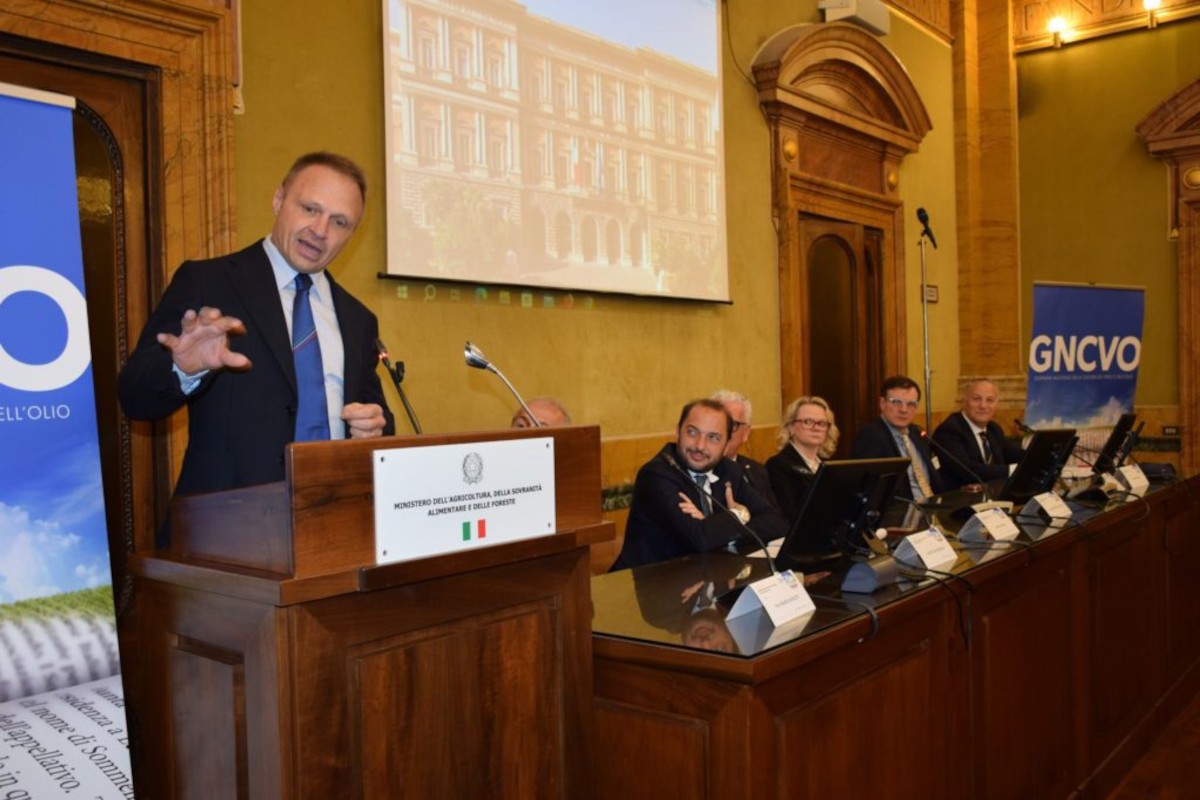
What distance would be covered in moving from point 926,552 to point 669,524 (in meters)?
0.81

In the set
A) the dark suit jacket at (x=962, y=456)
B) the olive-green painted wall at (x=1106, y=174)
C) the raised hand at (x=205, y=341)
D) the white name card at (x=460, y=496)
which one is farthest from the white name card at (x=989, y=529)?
the olive-green painted wall at (x=1106, y=174)

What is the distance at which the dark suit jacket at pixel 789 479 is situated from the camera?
416cm

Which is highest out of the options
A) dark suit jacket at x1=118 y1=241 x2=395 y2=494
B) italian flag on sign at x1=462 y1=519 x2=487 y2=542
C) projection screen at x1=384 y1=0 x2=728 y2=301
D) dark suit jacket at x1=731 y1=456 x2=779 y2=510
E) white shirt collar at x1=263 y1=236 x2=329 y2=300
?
projection screen at x1=384 y1=0 x2=728 y2=301

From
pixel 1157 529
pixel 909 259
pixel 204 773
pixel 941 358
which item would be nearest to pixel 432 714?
pixel 204 773

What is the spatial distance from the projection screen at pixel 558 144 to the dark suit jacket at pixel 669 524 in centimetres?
138

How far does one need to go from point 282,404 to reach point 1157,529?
3770 mm

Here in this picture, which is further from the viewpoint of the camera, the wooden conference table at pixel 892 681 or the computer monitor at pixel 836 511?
the computer monitor at pixel 836 511

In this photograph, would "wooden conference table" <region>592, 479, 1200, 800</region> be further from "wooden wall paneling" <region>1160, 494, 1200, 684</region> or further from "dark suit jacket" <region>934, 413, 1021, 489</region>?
"dark suit jacket" <region>934, 413, 1021, 489</region>

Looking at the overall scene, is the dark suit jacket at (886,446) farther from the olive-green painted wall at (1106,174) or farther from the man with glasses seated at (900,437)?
the olive-green painted wall at (1106,174)

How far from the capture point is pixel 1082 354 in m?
6.41

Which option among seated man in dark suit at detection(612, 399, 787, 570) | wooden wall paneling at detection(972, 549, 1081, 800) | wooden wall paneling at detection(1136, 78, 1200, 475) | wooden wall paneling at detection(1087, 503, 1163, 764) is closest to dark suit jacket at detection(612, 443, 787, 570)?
seated man in dark suit at detection(612, 399, 787, 570)

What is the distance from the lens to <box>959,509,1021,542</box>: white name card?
10.1ft

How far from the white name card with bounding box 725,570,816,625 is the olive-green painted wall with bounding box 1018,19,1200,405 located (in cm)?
758

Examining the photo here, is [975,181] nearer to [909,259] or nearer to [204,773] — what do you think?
[909,259]
